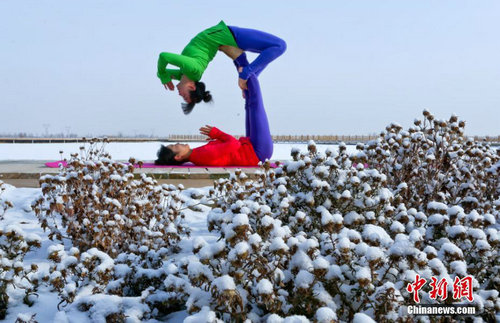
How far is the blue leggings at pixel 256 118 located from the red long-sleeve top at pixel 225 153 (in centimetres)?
14

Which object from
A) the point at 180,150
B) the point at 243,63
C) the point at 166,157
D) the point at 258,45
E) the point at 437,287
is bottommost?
the point at 437,287

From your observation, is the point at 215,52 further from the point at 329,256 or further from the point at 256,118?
the point at 329,256

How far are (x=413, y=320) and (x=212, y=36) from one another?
599 cm

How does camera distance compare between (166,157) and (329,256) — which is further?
(166,157)

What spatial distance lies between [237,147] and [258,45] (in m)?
1.76

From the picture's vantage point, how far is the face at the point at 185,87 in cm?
707

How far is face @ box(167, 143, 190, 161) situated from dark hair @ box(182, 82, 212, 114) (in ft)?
2.03

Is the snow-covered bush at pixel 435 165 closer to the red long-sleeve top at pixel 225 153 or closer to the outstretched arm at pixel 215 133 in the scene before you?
the red long-sleeve top at pixel 225 153

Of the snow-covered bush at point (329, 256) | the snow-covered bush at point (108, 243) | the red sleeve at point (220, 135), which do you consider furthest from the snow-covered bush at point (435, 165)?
the red sleeve at point (220, 135)

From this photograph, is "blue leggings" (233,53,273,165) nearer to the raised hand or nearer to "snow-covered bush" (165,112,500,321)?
the raised hand

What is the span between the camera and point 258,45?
6980 mm

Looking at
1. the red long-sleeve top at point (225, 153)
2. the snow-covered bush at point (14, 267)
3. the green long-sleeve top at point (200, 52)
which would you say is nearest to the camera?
the snow-covered bush at point (14, 267)

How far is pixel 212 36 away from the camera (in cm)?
699

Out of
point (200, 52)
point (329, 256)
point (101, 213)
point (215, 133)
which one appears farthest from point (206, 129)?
point (329, 256)
